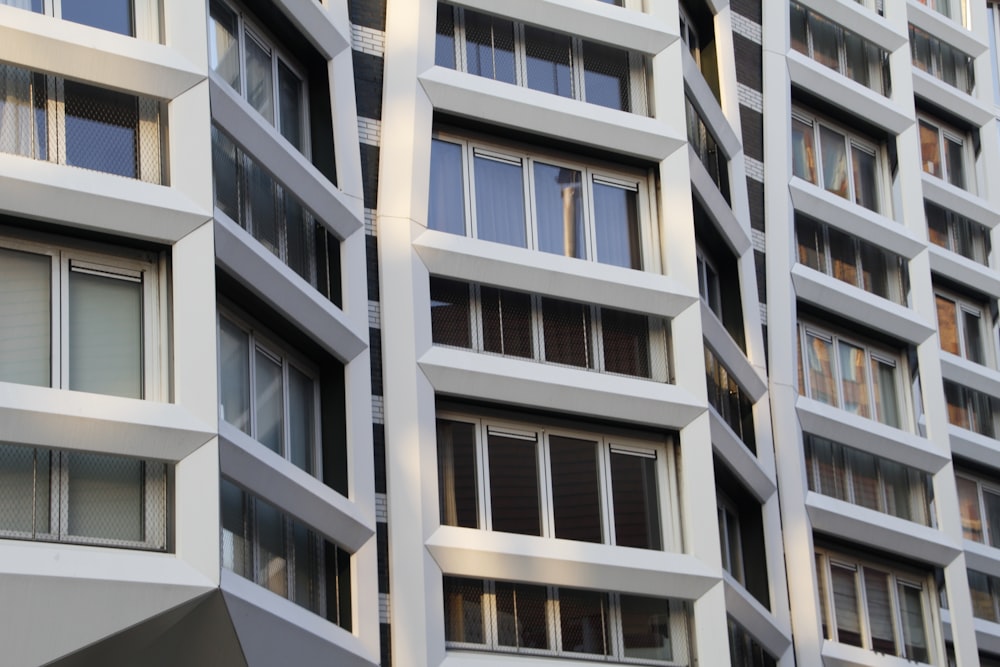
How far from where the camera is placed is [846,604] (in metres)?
29.1

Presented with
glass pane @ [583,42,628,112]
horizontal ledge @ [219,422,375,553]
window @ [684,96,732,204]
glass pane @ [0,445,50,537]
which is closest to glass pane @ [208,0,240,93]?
horizontal ledge @ [219,422,375,553]

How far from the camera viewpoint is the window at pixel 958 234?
36.2 metres

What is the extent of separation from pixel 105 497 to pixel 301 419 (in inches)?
169

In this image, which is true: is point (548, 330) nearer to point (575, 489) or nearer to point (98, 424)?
point (575, 489)

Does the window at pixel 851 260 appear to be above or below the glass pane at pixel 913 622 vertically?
above

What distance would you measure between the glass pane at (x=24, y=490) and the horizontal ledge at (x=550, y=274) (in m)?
7.27

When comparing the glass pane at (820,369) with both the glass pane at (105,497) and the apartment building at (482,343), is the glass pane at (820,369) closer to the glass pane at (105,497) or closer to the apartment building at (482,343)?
the apartment building at (482,343)

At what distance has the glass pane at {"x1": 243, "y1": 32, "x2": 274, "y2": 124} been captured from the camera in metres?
21.3

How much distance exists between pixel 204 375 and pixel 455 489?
5.60m

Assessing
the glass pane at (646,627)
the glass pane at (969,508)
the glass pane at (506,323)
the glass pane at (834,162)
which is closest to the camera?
the glass pane at (646,627)

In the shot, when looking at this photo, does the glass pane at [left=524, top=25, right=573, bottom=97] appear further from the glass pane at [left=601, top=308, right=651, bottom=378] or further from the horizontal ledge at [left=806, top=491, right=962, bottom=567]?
the horizontal ledge at [left=806, top=491, right=962, bottom=567]

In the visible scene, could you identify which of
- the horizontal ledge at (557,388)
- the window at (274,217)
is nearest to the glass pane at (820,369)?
the horizontal ledge at (557,388)

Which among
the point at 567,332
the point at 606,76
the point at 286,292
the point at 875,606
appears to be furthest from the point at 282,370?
the point at 875,606

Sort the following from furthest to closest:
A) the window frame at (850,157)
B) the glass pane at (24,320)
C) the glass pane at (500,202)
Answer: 1. the window frame at (850,157)
2. the glass pane at (500,202)
3. the glass pane at (24,320)
